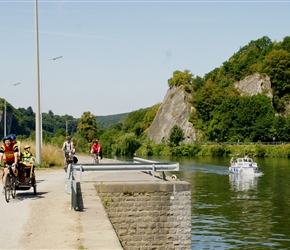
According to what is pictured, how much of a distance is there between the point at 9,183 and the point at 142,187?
3.73 m

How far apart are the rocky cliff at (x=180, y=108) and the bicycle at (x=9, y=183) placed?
122480 mm

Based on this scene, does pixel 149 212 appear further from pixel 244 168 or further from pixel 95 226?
pixel 244 168

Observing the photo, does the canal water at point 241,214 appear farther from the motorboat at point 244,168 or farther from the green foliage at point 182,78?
the green foliage at point 182,78

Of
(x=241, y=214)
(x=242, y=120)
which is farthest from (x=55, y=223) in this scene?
(x=242, y=120)

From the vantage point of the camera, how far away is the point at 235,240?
2341 centimetres

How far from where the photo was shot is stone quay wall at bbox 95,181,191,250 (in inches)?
595

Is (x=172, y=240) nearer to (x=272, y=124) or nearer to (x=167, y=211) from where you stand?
(x=167, y=211)

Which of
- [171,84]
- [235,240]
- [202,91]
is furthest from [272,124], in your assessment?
[235,240]

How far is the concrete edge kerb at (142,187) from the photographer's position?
15.6 meters

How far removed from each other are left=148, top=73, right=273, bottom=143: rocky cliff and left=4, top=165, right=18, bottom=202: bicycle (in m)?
122

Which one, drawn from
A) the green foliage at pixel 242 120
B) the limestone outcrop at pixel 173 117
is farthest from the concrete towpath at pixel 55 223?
the limestone outcrop at pixel 173 117

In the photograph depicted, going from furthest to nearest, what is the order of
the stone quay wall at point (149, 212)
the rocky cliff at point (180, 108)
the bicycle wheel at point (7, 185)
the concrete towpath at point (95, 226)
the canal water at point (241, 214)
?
the rocky cliff at point (180, 108)
the canal water at point (241, 214)
the bicycle wheel at point (7, 185)
the stone quay wall at point (149, 212)
the concrete towpath at point (95, 226)

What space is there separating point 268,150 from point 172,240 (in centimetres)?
9379

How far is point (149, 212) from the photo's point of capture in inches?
615
